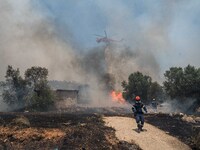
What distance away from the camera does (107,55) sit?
142875 mm

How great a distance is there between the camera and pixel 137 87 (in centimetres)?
8662

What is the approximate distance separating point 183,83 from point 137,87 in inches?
664

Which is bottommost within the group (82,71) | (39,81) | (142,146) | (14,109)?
(142,146)

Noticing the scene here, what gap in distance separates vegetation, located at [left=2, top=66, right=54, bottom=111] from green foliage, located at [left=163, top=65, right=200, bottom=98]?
27.2 m

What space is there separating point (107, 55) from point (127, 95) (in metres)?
56.2

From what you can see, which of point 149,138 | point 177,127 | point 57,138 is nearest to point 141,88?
point 177,127

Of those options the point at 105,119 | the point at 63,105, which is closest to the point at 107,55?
the point at 63,105

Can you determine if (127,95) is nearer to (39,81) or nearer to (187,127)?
(39,81)

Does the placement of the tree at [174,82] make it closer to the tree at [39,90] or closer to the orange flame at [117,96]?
the tree at [39,90]

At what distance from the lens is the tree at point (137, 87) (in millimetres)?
86812

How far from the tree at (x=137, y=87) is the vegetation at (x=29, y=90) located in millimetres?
22552

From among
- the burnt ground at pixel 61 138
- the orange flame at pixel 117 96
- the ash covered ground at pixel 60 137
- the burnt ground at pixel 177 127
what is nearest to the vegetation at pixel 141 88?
the orange flame at pixel 117 96

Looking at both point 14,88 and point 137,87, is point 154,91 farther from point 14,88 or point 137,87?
point 14,88

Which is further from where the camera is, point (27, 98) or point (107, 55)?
point (107, 55)
